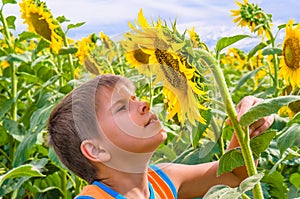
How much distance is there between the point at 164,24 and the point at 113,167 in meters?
0.32

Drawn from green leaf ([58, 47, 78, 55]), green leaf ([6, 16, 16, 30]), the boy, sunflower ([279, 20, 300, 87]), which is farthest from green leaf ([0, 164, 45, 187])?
green leaf ([6, 16, 16, 30])

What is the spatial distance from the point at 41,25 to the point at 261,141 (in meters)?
1.45

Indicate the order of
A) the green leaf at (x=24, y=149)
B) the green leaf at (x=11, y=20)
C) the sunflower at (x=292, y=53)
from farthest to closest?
the green leaf at (x=11, y=20) < the green leaf at (x=24, y=149) < the sunflower at (x=292, y=53)

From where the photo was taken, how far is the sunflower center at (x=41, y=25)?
236cm

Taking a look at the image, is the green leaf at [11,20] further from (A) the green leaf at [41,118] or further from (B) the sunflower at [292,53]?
(B) the sunflower at [292,53]

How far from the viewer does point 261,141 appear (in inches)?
42.6

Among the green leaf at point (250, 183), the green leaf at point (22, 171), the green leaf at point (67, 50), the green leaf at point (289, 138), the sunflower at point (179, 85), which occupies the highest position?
the sunflower at point (179, 85)

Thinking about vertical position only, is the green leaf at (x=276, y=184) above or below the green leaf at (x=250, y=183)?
below

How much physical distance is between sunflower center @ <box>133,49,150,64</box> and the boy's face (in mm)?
70

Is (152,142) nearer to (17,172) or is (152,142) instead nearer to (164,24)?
(164,24)

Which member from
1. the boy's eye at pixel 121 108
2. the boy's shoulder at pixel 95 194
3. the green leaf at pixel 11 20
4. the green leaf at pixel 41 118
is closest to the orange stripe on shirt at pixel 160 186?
the boy's shoulder at pixel 95 194

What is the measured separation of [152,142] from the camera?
108 cm

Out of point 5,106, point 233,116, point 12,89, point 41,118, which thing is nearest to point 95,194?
point 233,116

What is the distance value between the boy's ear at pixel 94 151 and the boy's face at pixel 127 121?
30 mm
